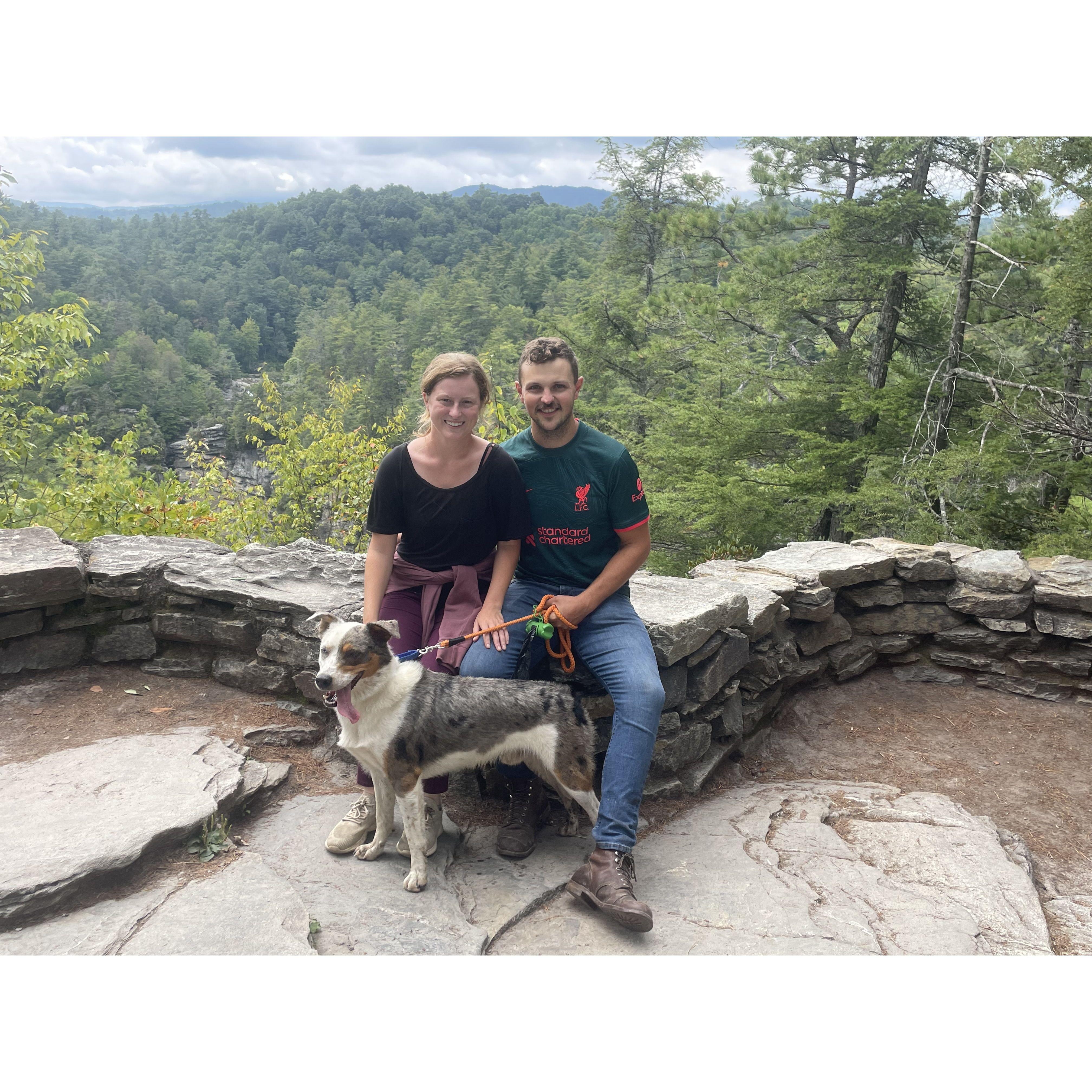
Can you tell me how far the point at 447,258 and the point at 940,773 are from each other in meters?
97.4

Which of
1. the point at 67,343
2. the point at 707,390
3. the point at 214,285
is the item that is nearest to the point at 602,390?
the point at 707,390

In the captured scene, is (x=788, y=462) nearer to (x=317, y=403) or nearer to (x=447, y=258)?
(x=317, y=403)

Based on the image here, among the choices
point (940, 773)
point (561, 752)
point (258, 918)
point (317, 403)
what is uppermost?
point (561, 752)

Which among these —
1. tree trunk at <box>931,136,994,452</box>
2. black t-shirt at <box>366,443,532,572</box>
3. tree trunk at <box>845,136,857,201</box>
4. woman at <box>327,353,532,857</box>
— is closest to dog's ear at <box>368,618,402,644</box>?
woman at <box>327,353,532,857</box>

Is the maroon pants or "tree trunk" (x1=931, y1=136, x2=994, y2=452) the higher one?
"tree trunk" (x1=931, y1=136, x2=994, y2=452)

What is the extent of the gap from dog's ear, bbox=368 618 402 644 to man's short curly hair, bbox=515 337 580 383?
1285 mm

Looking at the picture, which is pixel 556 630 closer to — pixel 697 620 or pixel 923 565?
pixel 697 620

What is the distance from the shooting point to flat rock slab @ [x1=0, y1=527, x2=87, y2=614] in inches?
171

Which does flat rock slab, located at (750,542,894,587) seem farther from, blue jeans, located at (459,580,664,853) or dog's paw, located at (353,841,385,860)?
dog's paw, located at (353,841,385,860)

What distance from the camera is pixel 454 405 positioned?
11.1ft

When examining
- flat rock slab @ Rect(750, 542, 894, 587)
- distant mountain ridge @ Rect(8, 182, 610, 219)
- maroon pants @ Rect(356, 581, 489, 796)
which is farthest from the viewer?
distant mountain ridge @ Rect(8, 182, 610, 219)

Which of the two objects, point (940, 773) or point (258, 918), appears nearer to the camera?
point (258, 918)

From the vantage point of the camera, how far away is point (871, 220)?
10711mm

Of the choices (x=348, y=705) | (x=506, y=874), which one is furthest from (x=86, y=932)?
(x=506, y=874)
